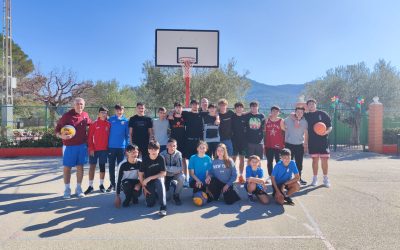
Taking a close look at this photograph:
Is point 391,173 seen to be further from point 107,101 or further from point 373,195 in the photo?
point 107,101

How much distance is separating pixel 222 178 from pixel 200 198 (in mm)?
614

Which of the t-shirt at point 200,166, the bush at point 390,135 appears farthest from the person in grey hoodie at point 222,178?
the bush at point 390,135

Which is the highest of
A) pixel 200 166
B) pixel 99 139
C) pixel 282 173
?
pixel 99 139

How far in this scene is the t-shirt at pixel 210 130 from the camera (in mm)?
7074

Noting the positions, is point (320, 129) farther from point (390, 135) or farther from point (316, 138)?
point (390, 135)

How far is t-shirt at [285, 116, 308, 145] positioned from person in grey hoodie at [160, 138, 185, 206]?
103 inches

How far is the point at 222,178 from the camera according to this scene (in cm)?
602

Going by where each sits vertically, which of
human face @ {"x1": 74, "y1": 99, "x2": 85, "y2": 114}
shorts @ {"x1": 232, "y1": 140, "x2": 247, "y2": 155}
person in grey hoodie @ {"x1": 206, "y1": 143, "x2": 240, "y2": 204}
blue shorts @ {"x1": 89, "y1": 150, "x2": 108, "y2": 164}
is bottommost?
person in grey hoodie @ {"x1": 206, "y1": 143, "x2": 240, "y2": 204}

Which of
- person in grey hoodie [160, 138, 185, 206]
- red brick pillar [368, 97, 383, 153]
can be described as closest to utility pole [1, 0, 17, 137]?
person in grey hoodie [160, 138, 185, 206]

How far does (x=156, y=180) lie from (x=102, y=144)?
67.2 inches

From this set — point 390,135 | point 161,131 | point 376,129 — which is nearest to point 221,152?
point 161,131

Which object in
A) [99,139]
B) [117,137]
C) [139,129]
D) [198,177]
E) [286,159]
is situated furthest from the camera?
[139,129]

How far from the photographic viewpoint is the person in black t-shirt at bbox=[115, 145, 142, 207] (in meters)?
5.65

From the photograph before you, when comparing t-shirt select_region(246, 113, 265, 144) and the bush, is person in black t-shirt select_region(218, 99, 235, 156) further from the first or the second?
the bush
